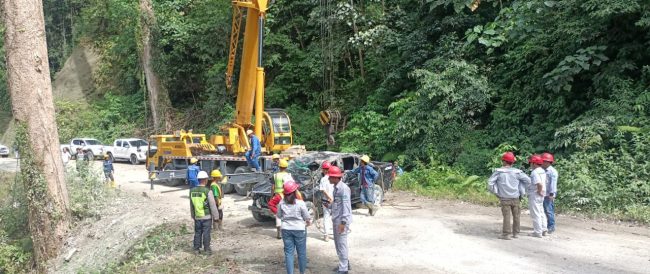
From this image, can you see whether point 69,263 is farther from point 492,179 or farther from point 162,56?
point 162,56

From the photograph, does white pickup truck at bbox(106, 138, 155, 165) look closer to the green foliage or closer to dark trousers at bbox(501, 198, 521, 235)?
the green foliage

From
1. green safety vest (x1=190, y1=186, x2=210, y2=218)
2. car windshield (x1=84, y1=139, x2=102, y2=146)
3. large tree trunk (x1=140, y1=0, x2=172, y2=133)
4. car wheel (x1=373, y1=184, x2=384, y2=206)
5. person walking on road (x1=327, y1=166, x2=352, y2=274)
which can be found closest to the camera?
person walking on road (x1=327, y1=166, x2=352, y2=274)

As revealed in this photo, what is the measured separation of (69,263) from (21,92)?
14.1 ft

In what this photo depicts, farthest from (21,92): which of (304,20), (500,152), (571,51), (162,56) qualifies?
(162,56)

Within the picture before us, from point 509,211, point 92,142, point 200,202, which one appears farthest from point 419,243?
point 92,142

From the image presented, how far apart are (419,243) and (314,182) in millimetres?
2936

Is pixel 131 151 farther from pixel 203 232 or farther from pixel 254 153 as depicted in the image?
pixel 203 232

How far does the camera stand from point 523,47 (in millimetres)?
17984

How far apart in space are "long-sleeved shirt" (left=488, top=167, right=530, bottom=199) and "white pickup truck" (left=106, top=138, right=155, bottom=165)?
908 inches

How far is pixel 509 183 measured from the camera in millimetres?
9578

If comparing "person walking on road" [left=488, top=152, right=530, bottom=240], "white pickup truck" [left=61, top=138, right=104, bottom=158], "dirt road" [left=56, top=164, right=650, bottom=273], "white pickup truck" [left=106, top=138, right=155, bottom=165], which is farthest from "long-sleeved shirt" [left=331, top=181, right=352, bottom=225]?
"white pickup truck" [left=61, top=138, right=104, bottom=158]

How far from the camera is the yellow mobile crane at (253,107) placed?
16438 mm

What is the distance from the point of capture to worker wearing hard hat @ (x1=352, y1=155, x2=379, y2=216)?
1210 centimetres

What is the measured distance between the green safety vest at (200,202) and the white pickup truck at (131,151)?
20644mm
